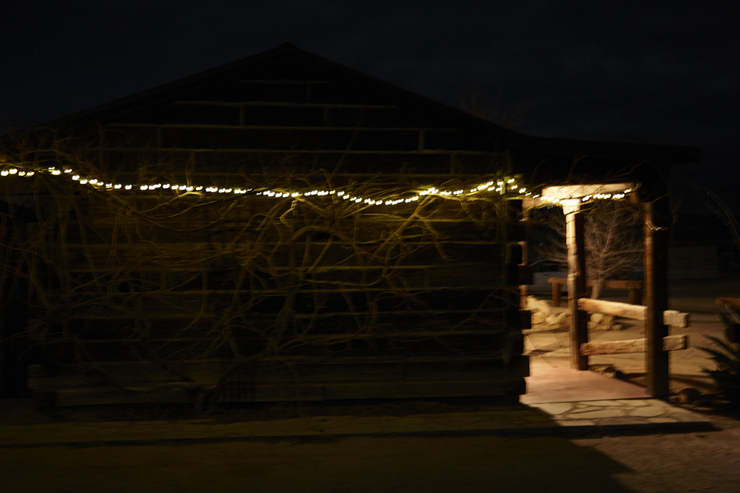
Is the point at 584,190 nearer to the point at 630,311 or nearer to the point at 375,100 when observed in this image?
the point at 630,311

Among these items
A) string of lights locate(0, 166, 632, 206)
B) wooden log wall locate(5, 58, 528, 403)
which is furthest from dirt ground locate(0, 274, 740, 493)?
string of lights locate(0, 166, 632, 206)

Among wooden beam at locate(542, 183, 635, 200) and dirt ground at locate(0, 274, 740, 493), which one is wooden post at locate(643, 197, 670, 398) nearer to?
wooden beam at locate(542, 183, 635, 200)

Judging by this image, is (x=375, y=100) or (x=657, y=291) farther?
(x=657, y=291)

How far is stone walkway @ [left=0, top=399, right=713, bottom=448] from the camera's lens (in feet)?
18.1

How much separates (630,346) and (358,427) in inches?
155

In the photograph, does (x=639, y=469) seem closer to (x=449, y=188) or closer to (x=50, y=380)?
(x=449, y=188)

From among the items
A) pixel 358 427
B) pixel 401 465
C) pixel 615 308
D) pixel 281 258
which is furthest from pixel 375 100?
pixel 615 308

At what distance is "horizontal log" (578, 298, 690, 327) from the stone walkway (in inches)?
40.2

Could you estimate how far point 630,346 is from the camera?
7.61m

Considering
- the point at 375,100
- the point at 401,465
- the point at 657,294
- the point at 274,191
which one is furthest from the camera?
the point at 657,294

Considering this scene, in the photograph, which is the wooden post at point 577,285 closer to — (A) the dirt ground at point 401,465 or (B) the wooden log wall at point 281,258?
(B) the wooden log wall at point 281,258

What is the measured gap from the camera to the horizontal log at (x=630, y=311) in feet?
22.1

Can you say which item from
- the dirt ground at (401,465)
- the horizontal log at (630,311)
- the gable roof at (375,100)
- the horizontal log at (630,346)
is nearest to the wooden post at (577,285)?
the horizontal log at (630,311)

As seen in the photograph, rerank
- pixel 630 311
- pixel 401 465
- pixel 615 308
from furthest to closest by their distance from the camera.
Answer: pixel 615 308 → pixel 630 311 → pixel 401 465
